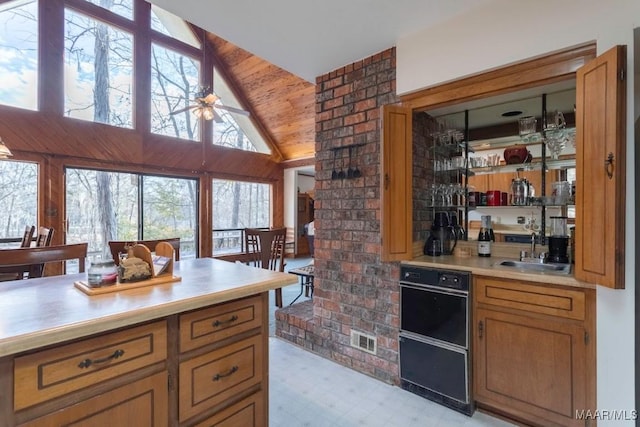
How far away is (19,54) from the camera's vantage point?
4520 mm

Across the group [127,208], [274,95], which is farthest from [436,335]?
[274,95]

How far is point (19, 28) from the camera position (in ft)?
14.9

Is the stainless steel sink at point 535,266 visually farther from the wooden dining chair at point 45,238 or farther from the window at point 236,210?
the window at point 236,210

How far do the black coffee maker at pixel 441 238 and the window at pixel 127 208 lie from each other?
500 centimetres

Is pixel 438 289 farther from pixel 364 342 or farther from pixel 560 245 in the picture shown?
pixel 560 245

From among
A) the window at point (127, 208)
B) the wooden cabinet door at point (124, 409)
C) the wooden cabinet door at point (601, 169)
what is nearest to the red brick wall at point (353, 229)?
the wooden cabinet door at point (601, 169)

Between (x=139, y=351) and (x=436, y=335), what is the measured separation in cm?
173

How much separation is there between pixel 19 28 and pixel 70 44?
0.59 metres

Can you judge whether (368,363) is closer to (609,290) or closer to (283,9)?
(609,290)

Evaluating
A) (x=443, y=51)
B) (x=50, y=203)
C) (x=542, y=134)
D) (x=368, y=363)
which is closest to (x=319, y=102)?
(x=443, y=51)

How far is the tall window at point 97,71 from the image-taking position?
499cm

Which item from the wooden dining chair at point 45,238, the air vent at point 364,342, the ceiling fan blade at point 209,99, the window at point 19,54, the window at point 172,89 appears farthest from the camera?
the window at point 172,89

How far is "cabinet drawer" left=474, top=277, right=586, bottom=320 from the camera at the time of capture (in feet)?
5.24

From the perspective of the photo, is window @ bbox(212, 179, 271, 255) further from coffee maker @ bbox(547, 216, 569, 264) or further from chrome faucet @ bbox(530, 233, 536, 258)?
coffee maker @ bbox(547, 216, 569, 264)
